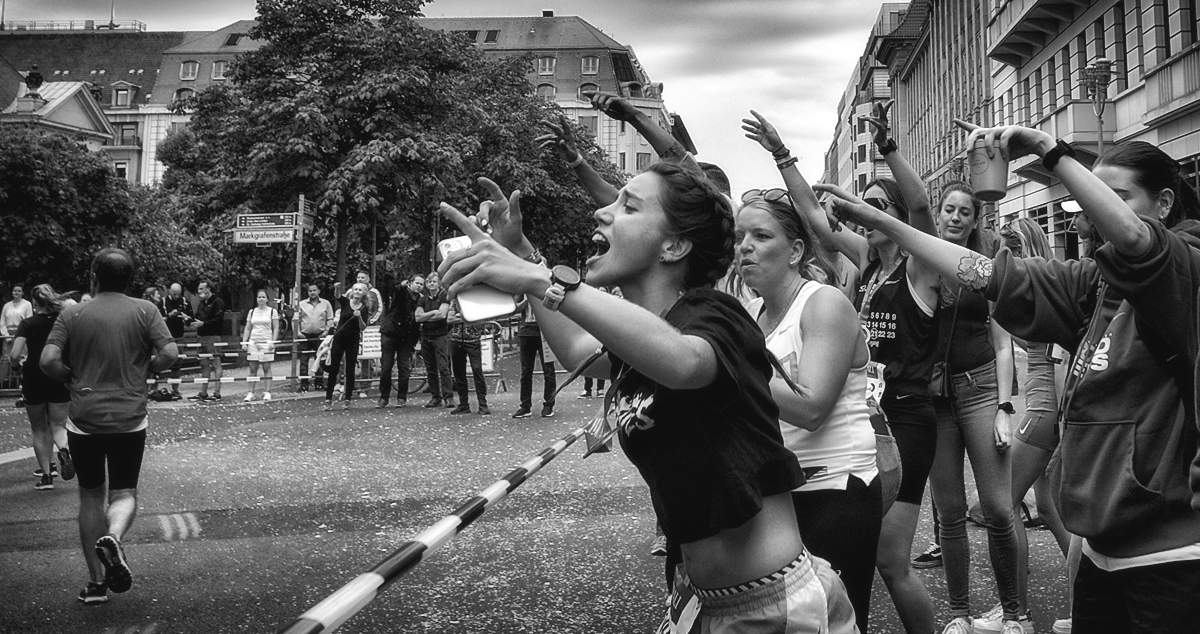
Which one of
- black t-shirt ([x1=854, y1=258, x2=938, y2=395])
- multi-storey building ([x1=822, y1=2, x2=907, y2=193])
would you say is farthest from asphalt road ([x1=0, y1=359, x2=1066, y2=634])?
multi-storey building ([x1=822, y1=2, x2=907, y2=193])

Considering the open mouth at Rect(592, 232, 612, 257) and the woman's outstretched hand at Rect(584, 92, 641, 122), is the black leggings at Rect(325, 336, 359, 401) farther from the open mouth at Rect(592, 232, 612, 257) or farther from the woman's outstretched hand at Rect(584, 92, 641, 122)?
the open mouth at Rect(592, 232, 612, 257)

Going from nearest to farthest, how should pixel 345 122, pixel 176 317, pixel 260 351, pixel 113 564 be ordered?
pixel 113 564 < pixel 260 351 < pixel 176 317 < pixel 345 122

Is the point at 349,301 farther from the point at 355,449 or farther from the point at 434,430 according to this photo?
the point at 355,449

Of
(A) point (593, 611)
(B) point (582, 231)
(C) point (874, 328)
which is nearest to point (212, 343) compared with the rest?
(A) point (593, 611)

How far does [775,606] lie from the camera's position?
2105 millimetres

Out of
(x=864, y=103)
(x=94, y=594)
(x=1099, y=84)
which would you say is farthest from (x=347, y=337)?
(x=864, y=103)

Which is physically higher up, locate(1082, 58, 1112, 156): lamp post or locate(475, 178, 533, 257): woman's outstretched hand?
locate(1082, 58, 1112, 156): lamp post

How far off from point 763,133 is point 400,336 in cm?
1194

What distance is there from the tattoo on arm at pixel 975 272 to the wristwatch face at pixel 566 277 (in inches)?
45.2

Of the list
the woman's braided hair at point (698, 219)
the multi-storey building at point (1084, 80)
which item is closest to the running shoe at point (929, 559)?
the woman's braided hair at point (698, 219)

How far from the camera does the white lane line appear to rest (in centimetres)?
1030

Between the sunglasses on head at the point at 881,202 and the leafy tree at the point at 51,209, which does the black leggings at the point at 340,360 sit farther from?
the leafy tree at the point at 51,209

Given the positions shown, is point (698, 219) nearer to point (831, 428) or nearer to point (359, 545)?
point (831, 428)

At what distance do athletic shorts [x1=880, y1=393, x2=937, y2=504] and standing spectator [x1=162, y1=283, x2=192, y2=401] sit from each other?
41.7 ft
